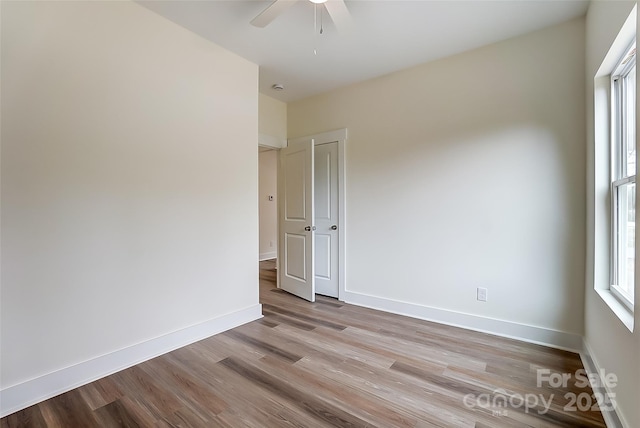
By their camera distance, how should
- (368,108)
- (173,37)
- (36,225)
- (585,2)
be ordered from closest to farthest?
(36,225), (585,2), (173,37), (368,108)

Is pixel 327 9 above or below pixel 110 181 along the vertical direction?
above

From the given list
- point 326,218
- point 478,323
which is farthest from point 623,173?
point 326,218

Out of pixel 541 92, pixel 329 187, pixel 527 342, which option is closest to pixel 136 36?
pixel 329 187

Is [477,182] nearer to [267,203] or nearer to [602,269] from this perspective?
[602,269]

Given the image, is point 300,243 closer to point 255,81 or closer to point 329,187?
point 329,187

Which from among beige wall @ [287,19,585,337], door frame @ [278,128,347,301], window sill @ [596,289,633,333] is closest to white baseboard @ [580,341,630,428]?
beige wall @ [287,19,585,337]

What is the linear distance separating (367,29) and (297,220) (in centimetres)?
226

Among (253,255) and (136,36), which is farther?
(253,255)

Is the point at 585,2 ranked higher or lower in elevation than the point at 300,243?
higher

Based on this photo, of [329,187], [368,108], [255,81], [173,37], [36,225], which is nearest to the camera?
[36,225]

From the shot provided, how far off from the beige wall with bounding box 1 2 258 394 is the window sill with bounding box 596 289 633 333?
2.77 meters

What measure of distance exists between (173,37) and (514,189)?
3177mm

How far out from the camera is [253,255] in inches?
121

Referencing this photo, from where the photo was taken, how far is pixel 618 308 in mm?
1573
